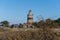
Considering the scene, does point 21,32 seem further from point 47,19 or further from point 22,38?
point 47,19

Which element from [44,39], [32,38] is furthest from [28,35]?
[44,39]

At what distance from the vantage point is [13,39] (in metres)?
9.44

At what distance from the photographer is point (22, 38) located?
9.35 m

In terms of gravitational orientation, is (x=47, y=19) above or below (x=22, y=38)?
above

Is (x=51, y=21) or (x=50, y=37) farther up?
(x=51, y=21)

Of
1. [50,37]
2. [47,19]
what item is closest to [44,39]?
[50,37]

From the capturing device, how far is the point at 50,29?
938cm

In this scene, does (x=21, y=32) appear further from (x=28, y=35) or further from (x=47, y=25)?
(x=47, y=25)

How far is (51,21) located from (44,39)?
792 mm

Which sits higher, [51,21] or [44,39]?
[51,21]

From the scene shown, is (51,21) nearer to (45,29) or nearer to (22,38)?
(45,29)

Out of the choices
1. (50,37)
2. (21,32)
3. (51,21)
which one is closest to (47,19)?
(51,21)

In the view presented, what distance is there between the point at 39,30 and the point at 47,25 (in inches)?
21.0

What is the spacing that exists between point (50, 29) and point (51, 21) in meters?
0.46
